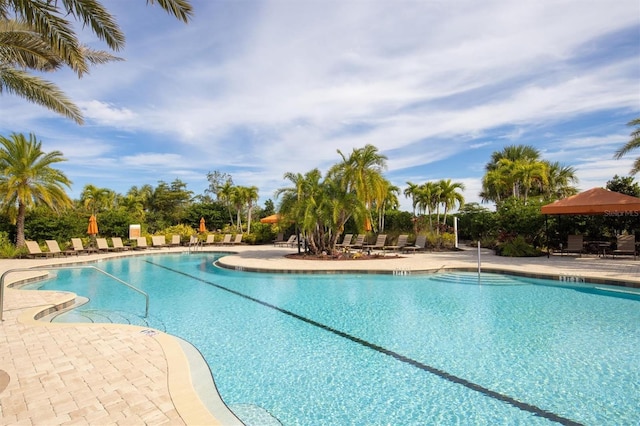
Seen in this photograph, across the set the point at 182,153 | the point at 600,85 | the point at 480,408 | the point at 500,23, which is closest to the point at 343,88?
the point at 500,23

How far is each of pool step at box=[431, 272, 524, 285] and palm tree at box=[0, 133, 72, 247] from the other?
1978 cm

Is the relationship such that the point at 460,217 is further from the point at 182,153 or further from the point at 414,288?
the point at 182,153

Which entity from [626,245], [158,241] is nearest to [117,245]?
[158,241]

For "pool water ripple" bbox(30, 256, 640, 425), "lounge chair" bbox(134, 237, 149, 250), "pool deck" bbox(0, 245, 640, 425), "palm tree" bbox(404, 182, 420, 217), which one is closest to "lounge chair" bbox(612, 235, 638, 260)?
"pool water ripple" bbox(30, 256, 640, 425)

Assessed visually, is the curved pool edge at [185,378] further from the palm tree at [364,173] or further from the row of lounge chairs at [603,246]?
the row of lounge chairs at [603,246]

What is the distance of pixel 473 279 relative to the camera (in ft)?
38.2

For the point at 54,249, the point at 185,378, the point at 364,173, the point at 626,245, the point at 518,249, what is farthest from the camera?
the point at 54,249

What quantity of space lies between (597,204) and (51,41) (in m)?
16.6

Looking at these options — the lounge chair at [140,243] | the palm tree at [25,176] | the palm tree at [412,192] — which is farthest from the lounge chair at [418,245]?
the palm tree at [25,176]

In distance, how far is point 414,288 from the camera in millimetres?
10469

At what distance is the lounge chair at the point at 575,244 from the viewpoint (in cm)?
1562

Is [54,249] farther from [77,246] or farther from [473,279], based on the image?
[473,279]

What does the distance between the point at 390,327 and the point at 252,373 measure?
3.02 metres

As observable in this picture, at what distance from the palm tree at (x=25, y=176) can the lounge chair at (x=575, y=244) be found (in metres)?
25.3
